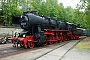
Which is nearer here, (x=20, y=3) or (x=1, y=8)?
(x=1, y=8)

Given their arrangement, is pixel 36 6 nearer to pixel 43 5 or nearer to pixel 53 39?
pixel 43 5

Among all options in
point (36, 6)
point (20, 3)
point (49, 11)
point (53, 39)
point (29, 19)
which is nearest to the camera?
point (29, 19)

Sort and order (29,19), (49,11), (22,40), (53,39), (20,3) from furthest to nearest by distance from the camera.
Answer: (49,11), (20,3), (53,39), (29,19), (22,40)

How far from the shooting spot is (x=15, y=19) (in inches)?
591

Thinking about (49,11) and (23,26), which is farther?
(49,11)

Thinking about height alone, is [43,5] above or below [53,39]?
above

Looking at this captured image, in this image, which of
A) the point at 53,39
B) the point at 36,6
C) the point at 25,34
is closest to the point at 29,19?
the point at 25,34

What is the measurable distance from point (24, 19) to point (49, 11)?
3303cm

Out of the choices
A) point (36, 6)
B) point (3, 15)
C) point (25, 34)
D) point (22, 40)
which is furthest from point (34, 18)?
point (36, 6)

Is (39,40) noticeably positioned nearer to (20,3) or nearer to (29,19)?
(29,19)

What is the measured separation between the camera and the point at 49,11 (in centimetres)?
4688

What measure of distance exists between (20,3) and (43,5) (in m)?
7.55

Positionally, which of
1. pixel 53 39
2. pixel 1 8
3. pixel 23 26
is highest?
pixel 1 8

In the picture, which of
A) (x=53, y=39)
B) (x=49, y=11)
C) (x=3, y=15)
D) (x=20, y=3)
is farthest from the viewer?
(x=49, y=11)
